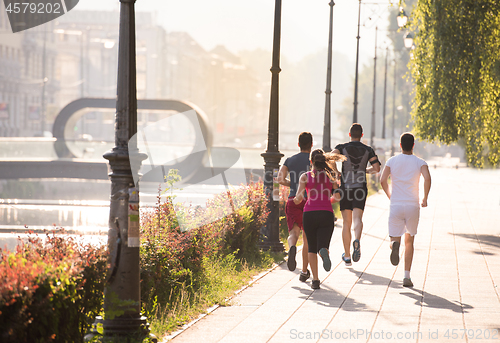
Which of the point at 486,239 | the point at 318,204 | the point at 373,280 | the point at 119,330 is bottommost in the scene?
the point at 486,239

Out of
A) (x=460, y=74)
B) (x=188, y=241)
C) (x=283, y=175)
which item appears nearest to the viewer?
(x=188, y=241)

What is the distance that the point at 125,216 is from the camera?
18.2 ft

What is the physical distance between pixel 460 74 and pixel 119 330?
11.3 metres

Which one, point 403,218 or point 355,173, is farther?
point 355,173

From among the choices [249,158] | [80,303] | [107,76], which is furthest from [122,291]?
[107,76]

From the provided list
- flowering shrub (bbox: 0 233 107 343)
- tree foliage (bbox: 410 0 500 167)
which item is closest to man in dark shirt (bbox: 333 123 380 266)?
flowering shrub (bbox: 0 233 107 343)

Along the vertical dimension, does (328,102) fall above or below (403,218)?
above

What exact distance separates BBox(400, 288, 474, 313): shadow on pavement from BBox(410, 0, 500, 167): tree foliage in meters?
7.89

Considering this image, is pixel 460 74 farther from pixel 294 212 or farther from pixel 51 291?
pixel 51 291

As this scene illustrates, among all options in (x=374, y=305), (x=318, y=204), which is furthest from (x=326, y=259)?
(x=374, y=305)

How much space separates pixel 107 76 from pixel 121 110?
98.8 meters

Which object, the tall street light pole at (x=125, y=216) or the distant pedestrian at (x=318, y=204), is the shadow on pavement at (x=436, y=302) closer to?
the distant pedestrian at (x=318, y=204)

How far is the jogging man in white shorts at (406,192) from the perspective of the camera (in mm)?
8172

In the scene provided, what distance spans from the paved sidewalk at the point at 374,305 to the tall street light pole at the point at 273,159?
1.09m
